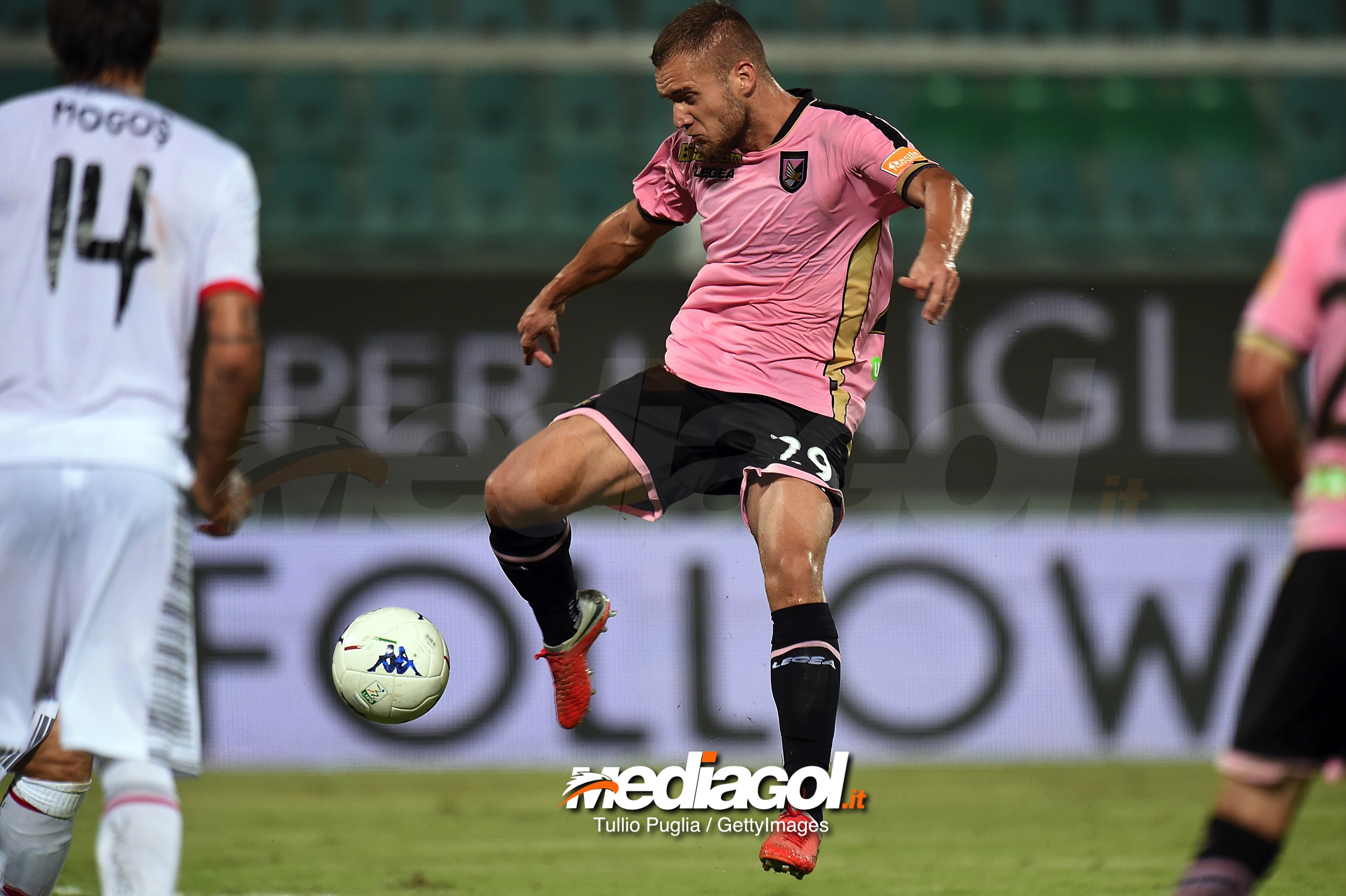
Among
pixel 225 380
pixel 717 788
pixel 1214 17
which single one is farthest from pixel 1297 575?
pixel 1214 17

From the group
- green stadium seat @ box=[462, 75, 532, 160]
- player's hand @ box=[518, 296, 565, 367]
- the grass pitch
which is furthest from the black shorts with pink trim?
green stadium seat @ box=[462, 75, 532, 160]

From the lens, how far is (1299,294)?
92.9 inches

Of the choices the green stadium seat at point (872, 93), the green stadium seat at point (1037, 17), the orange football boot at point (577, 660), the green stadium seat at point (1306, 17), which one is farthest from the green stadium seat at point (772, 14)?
the orange football boot at point (577, 660)

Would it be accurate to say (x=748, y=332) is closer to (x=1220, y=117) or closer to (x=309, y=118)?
(x=309, y=118)

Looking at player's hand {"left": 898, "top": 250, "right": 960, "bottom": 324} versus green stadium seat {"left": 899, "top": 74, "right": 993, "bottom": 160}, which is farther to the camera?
green stadium seat {"left": 899, "top": 74, "right": 993, "bottom": 160}

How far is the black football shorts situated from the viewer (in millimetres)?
2336

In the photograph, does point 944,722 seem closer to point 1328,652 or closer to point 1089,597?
point 1089,597

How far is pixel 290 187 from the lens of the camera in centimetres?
866

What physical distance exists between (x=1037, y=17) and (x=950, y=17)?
0.54 metres

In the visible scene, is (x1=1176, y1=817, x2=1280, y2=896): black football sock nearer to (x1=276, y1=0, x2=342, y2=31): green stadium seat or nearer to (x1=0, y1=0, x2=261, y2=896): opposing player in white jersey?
(x1=0, y1=0, x2=261, y2=896): opposing player in white jersey

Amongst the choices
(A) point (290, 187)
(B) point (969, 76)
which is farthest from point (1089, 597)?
(A) point (290, 187)

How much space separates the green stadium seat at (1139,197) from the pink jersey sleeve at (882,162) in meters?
5.35

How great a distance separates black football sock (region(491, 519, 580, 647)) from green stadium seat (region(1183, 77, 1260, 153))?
248 inches

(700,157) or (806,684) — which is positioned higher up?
(700,157)
